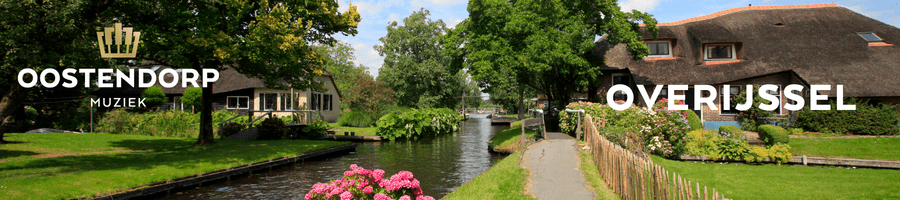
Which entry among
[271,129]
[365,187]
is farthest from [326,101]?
[365,187]

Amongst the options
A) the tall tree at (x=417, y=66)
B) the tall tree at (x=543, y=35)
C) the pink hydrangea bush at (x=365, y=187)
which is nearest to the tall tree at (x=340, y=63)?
the tall tree at (x=417, y=66)

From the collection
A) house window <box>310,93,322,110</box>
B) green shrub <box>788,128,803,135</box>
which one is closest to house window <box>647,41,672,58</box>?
green shrub <box>788,128,803,135</box>

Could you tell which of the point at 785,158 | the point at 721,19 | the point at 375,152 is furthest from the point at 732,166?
the point at 721,19

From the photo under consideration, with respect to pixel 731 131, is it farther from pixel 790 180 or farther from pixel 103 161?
pixel 103 161

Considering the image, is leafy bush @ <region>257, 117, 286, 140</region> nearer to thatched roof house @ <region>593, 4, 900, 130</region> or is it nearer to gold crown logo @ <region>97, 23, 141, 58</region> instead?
gold crown logo @ <region>97, 23, 141, 58</region>

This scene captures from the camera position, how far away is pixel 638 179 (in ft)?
24.0

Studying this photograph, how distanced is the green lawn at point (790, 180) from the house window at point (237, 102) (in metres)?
30.0

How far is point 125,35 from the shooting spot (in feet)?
50.8

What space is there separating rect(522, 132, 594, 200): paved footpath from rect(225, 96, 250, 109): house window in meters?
26.7

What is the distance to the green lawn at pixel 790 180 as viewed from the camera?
9578 millimetres

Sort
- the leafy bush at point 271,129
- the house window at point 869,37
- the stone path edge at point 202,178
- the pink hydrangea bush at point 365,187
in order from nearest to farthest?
the pink hydrangea bush at point 365,187, the stone path edge at point 202,178, the leafy bush at point 271,129, the house window at point 869,37

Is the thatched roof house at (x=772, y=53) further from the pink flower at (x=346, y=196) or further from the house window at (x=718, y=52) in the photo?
the pink flower at (x=346, y=196)

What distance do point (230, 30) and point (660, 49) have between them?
22.8m

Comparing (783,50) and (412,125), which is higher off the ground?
(783,50)
